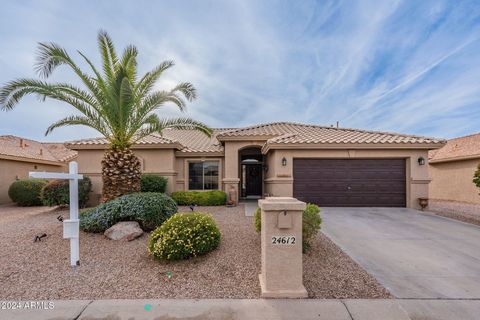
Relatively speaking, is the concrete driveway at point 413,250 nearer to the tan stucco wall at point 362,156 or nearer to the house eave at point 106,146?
the tan stucco wall at point 362,156

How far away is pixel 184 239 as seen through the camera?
473 centimetres

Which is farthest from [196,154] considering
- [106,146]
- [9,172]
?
[9,172]

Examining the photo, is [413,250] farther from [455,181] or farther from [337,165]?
[455,181]

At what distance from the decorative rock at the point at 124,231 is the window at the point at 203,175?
718 cm

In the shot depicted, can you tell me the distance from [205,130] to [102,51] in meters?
4.83

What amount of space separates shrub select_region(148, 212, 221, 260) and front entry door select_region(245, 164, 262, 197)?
38.2 feet

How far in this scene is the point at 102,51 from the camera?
8.07 metres

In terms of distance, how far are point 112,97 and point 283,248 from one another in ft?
25.2

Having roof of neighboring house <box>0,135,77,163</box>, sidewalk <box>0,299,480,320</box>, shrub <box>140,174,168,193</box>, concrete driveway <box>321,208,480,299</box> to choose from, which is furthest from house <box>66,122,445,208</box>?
sidewalk <box>0,299,480,320</box>

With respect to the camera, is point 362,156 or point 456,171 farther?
point 456,171

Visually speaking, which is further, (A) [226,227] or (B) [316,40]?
(B) [316,40]

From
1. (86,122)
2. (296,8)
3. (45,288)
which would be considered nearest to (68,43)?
(86,122)

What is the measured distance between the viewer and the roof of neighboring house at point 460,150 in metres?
14.3

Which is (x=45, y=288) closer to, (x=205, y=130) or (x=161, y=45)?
(x=205, y=130)
